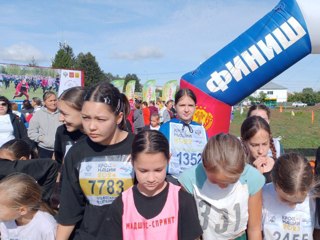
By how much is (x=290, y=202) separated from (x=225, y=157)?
1.96ft

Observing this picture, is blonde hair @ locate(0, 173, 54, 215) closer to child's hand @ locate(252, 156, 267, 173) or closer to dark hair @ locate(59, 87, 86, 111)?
dark hair @ locate(59, 87, 86, 111)

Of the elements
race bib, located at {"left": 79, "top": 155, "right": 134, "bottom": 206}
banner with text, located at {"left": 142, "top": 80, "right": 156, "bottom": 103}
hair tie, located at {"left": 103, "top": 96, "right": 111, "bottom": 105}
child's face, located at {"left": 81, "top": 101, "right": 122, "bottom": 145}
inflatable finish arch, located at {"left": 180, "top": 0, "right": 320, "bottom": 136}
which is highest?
banner with text, located at {"left": 142, "top": 80, "right": 156, "bottom": 103}

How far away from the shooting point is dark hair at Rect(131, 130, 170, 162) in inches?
68.5

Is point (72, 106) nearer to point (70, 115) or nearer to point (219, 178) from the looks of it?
point (70, 115)

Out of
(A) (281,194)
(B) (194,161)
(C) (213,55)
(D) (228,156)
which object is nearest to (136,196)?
(D) (228,156)

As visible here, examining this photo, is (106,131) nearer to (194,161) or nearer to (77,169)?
(77,169)

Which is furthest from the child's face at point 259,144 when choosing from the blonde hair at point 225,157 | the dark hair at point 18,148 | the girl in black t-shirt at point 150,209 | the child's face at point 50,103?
the child's face at point 50,103

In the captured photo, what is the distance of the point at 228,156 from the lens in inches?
70.6

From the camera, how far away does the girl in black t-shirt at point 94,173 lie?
1854 mm

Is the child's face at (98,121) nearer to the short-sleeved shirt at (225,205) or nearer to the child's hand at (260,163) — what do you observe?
the short-sleeved shirt at (225,205)

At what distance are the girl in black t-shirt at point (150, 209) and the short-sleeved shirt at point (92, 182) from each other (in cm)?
12

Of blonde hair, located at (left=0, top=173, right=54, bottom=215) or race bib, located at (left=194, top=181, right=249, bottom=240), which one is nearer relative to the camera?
race bib, located at (left=194, top=181, right=249, bottom=240)

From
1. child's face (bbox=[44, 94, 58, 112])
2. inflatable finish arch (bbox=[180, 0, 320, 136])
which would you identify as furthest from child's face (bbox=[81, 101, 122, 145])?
child's face (bbox=[44, 94, 58, 112])

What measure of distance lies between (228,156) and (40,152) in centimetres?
413
